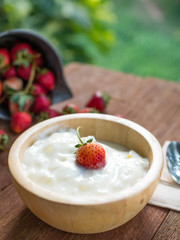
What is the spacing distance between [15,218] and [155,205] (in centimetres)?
43

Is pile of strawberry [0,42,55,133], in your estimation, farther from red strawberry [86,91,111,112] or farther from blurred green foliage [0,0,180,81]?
blurred green foliage [0,0,180,81]

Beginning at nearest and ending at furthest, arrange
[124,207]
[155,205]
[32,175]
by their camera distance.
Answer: [124,207] < [32,175] < [155,205]

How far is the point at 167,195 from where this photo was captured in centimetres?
104

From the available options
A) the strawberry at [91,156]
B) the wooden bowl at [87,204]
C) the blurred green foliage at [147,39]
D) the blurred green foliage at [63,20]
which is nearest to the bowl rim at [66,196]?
the wooden bowl at [87,204]

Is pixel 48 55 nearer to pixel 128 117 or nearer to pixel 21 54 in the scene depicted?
pixel 21 54

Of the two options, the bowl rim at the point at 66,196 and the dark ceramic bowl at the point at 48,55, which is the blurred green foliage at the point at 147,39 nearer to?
the dark ceramic bowl at the point at 48,55

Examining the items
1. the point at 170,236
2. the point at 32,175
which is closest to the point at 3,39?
the point at 32,175

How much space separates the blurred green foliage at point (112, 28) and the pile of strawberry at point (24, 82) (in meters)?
1.39

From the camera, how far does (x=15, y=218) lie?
3.20 feet

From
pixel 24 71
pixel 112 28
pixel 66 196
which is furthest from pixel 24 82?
pixel 112 28

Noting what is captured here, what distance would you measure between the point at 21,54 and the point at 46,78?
0.17 meters

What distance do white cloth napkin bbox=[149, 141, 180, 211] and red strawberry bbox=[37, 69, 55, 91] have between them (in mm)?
829

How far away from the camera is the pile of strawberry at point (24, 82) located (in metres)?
1.54

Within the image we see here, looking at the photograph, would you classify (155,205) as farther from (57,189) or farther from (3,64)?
(3,64)
